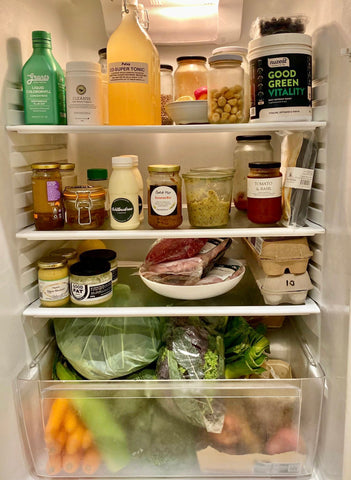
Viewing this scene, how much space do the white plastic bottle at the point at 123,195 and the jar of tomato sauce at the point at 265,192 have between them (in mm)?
310

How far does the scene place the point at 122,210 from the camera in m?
1.24

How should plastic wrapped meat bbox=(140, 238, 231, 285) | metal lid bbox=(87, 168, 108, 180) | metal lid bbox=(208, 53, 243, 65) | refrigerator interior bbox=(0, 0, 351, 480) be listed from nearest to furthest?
refrigerator interior bbox=(0, 0, 351, 480)
metal lid bbox=(208, 53, 243, 65)
plastic wrapped meat bbox=(140, 238, 231, 285)
metal lid bbox=(87, 168, 108, 180)

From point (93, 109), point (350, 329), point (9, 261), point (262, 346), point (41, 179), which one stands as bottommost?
point (262, 346)

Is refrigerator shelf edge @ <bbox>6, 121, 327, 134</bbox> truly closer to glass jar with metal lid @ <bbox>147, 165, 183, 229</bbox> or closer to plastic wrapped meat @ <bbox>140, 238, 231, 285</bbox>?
glass jar with metal lid @ <bbox>147, 165, 183, 229</bbox>

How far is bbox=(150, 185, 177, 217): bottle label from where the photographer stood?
1220mm

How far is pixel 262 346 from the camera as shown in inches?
51.9

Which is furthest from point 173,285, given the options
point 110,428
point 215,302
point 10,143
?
point 10,143

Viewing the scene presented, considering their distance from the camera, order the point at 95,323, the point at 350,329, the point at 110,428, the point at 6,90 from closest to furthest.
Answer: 1. the point at 350,329
2. the point at 6,90
3. the point at 110,428
4. the point at 95,323

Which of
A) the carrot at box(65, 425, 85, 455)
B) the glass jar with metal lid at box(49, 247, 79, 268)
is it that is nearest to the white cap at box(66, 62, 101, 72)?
the glass jar with metal lid at box(49, 247, 79, 268)

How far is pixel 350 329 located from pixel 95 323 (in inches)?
28.5

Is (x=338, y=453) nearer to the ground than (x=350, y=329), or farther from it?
nearer to the ground

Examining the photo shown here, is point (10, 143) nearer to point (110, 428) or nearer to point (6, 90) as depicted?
point (6, 90)

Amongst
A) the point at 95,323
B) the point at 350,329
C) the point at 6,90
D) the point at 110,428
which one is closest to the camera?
the point at 350,329

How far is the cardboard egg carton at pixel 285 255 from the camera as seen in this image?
4.10 feet
